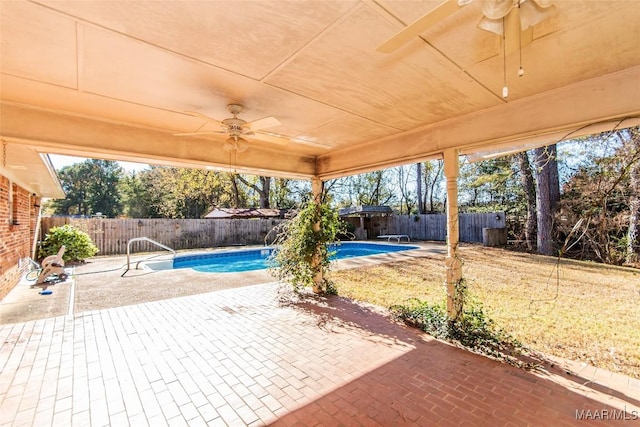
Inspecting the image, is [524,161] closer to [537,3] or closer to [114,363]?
[537,3]

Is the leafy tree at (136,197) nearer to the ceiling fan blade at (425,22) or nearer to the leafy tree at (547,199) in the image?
the leafy tree at (547,199)

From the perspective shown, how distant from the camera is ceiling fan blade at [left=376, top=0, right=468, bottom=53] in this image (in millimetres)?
1314

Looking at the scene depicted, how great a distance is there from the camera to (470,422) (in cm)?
221

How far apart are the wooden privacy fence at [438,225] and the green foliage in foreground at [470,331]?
12.4 metres

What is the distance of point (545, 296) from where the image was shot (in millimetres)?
5555

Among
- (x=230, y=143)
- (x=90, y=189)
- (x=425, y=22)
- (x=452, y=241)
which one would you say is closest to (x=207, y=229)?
(x=230, y=143)

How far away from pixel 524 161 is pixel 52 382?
14.3 metres

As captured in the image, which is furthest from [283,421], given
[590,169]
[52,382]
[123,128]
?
[590,169]

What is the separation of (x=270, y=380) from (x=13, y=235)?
22.2ft

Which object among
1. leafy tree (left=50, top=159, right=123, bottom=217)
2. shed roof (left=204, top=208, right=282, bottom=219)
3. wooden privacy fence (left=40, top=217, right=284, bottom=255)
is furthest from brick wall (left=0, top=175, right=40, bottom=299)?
leafy tree (left=50, top=159, right=123, bottom=217)

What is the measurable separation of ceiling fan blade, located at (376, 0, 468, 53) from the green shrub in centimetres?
1086

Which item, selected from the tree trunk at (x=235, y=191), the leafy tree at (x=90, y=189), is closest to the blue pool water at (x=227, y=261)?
the tree trunk at (x=235, y=191)

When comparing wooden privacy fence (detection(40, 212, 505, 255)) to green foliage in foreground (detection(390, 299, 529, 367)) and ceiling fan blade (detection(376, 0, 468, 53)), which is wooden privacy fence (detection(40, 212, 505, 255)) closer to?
green foliage in foreground (detection(390, 299, 529, 367))

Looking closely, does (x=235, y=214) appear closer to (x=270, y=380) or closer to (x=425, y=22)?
(x=270, y=380)
